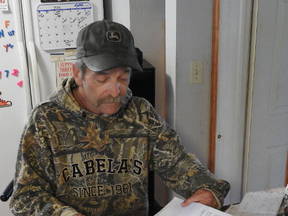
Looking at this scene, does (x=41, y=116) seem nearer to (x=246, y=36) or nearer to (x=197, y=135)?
(x=197, y=135)

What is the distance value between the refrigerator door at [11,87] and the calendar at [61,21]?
0.13 m

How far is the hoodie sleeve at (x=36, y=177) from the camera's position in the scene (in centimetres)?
107

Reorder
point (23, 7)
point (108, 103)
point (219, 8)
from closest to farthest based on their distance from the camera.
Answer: point (108, 103), point (219, 8), point (23, 7)

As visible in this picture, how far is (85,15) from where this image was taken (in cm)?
207

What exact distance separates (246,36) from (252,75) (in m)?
0.20

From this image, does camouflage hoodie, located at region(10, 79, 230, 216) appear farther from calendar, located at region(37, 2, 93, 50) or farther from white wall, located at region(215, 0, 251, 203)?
calendar, located at region(37, 2, 93, 50)

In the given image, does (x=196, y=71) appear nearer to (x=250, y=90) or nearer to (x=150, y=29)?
(x=250, y=90)

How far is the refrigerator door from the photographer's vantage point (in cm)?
199

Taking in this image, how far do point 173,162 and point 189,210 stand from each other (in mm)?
228

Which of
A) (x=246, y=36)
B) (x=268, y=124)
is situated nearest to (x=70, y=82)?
(x=246, y=36)

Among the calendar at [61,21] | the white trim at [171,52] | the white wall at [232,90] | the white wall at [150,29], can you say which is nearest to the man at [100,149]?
the white trim at [171,52]

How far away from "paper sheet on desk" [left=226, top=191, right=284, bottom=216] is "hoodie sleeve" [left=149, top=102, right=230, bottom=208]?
0.14 meters

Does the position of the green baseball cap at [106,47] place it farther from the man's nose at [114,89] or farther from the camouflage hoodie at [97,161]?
the camouflage hoodie at [97,161]

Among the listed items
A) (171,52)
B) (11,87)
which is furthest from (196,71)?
(11,87)
